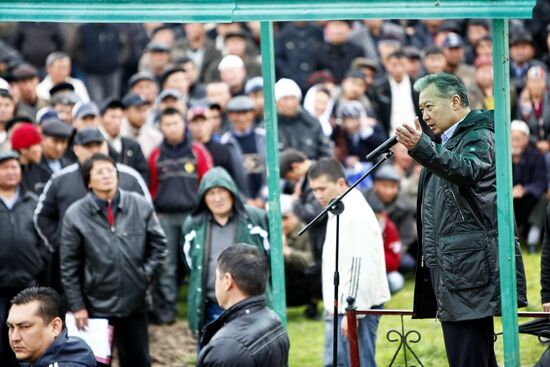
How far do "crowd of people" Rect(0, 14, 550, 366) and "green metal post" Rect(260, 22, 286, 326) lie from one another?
0.65 m

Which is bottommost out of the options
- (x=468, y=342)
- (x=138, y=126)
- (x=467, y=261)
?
(x=468, y=342)

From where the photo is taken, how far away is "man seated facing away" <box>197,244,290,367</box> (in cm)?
609

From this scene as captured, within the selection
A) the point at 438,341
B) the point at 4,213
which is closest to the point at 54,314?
the point at 4,213

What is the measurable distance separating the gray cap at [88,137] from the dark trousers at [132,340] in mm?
2006

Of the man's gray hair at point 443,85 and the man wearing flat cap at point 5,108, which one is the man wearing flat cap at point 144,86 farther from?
the man's gray hair at point 443,85

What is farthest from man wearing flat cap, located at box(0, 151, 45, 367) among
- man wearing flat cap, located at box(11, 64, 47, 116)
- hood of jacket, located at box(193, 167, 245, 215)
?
man wearing flat cap, located at box(11, 64, 47, 116)

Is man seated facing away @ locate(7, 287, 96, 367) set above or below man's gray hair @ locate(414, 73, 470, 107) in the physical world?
below

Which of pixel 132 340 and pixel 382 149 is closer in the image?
pixel 382 149

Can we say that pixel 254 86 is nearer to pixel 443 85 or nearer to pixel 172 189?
pixel 172 189

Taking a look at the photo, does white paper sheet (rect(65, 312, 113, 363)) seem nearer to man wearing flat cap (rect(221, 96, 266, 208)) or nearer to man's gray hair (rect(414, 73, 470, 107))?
man's gray hair (rect(414, 73, 470, 107))

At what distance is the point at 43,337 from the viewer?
275 inches

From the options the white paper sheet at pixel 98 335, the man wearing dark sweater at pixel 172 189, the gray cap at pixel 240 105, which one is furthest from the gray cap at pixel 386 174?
the white paper sheet at pixel 98 335

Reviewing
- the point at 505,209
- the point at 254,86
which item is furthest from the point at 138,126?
the point at 505,209

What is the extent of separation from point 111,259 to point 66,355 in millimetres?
2956
